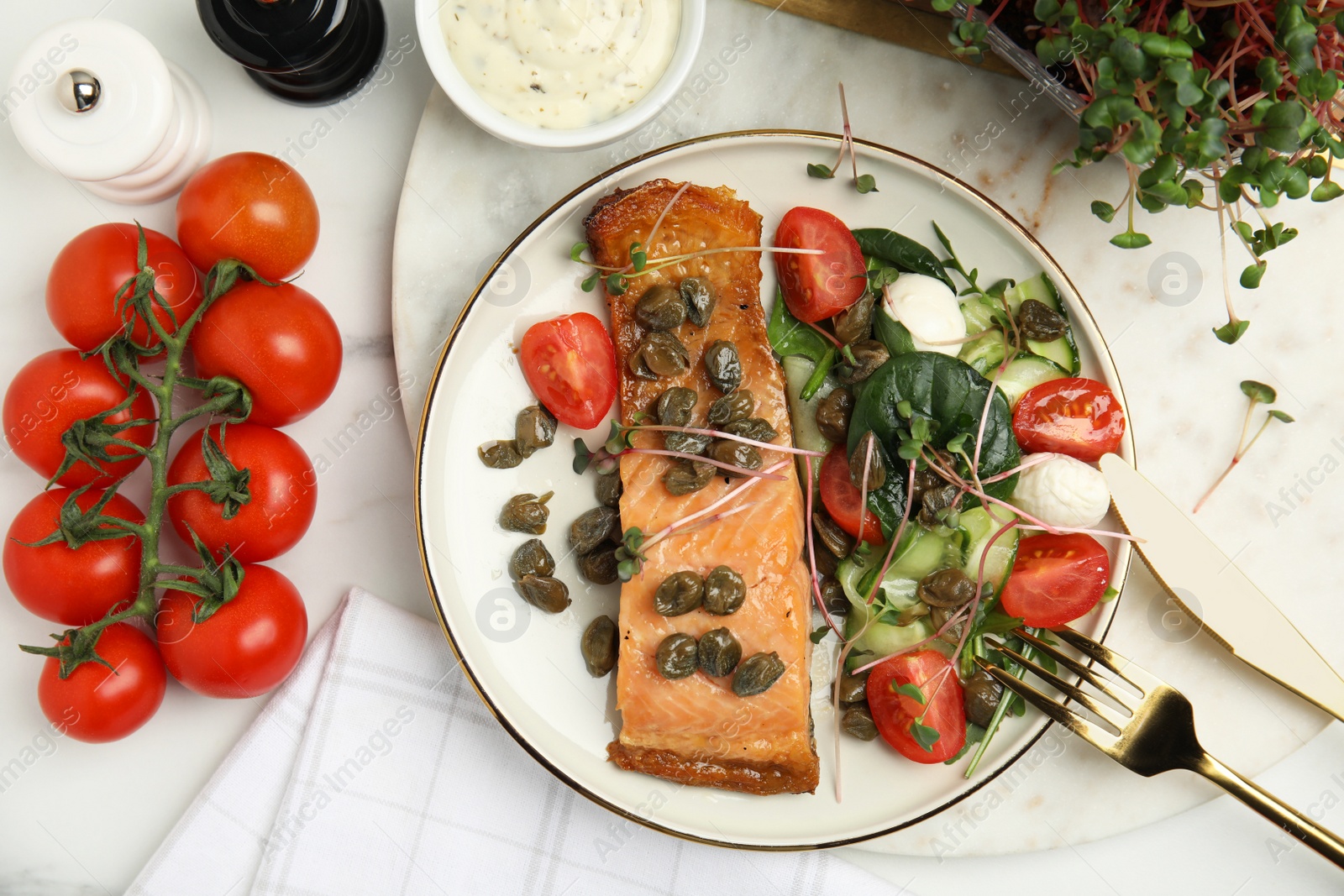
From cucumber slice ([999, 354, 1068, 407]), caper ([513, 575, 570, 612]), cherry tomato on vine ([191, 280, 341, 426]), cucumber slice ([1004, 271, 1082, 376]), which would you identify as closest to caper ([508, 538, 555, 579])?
caper ([513, 575, 570, 612])

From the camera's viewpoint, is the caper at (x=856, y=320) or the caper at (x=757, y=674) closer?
the caper at (x=757, y=674)

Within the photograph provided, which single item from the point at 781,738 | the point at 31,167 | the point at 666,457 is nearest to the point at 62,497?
the point at 31,167

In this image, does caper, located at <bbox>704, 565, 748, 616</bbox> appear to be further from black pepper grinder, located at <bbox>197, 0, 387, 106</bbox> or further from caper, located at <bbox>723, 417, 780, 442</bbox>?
black pepper grinder, located at <bbox>197, 0, 387, 106</bbox>

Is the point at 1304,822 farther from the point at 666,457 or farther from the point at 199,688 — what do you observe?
the point at 199,688

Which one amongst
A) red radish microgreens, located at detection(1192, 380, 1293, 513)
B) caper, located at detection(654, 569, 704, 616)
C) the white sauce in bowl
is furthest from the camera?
red radish microgreens, located at detection(1192, 380, 1293, 513)

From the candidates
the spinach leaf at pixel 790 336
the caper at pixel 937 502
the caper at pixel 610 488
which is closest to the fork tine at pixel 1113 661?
the caper at pixel 937 502

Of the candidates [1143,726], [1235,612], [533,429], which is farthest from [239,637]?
[1235,612]

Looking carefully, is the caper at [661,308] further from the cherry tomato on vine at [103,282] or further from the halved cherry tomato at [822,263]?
the cherry tomato on vine at [103,282]

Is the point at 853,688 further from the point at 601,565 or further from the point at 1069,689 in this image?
the point at 601,565
